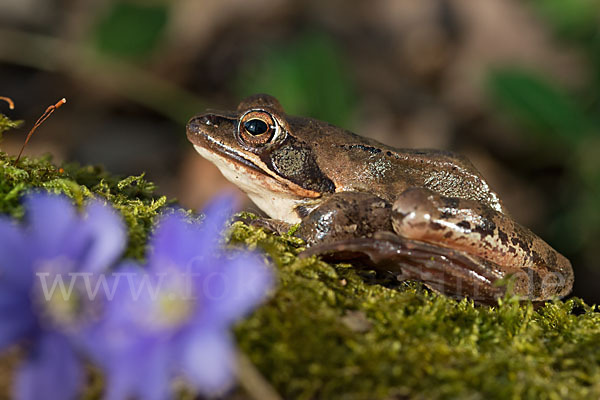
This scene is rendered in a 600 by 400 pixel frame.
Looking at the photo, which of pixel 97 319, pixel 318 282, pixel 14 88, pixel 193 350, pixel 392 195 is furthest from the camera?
pixel 14 88

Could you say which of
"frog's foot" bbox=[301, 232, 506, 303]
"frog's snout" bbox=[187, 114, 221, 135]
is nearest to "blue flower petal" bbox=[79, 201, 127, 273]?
"frog's foot" bbox=[301, 232, 506, 303]

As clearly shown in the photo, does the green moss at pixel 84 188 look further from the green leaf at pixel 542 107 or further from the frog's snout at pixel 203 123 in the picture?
the green leaf at pixel 542 107

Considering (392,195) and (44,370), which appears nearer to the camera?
(44,370)

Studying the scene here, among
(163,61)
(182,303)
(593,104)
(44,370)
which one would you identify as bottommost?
(44,370)

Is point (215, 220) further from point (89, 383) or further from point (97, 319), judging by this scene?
point (89, 383)

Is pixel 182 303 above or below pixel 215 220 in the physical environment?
below

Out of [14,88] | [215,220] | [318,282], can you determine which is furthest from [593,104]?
[14,88]

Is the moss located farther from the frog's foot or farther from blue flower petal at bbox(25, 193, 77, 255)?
blue flower petal at bbox(25, 193, 77, 255)
